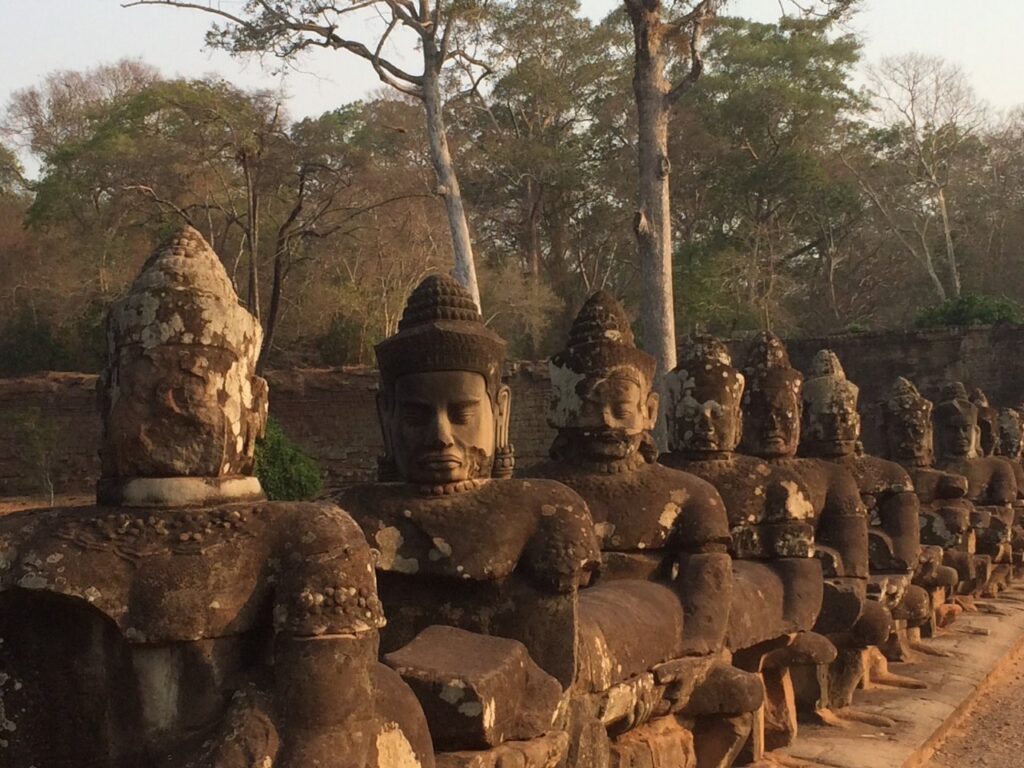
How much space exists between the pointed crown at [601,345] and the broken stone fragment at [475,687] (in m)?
1.54

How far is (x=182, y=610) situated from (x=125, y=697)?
0.23m

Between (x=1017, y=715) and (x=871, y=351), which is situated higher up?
(x=871, y=351)

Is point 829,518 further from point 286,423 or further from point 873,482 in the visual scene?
point 286,423

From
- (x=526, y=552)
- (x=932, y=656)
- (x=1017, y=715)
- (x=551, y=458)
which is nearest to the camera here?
(x=526, y=552)

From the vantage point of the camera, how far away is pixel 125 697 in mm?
2344

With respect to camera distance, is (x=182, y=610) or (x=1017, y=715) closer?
(x=182, y=610)

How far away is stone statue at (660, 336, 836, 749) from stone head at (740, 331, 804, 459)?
39 centimetres

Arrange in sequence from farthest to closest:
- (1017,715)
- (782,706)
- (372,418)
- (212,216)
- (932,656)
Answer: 1. (212,216)
2. (372,418)
3. (932,656)
4. (1017,715)
5. (782,706)

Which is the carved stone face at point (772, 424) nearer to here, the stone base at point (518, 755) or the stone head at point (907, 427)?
the stone base at point (518, 755)

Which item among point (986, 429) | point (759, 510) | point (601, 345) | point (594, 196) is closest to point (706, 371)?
point (759, 510)

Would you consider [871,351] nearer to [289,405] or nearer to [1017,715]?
[289,405]

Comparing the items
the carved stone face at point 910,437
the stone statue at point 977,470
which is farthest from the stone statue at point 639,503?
the stone statue at point 977,470

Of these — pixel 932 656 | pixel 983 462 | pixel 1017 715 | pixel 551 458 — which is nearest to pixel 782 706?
pixel 551 458

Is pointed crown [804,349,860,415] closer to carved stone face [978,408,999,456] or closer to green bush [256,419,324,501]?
carved stone face [978,408,999,456]
